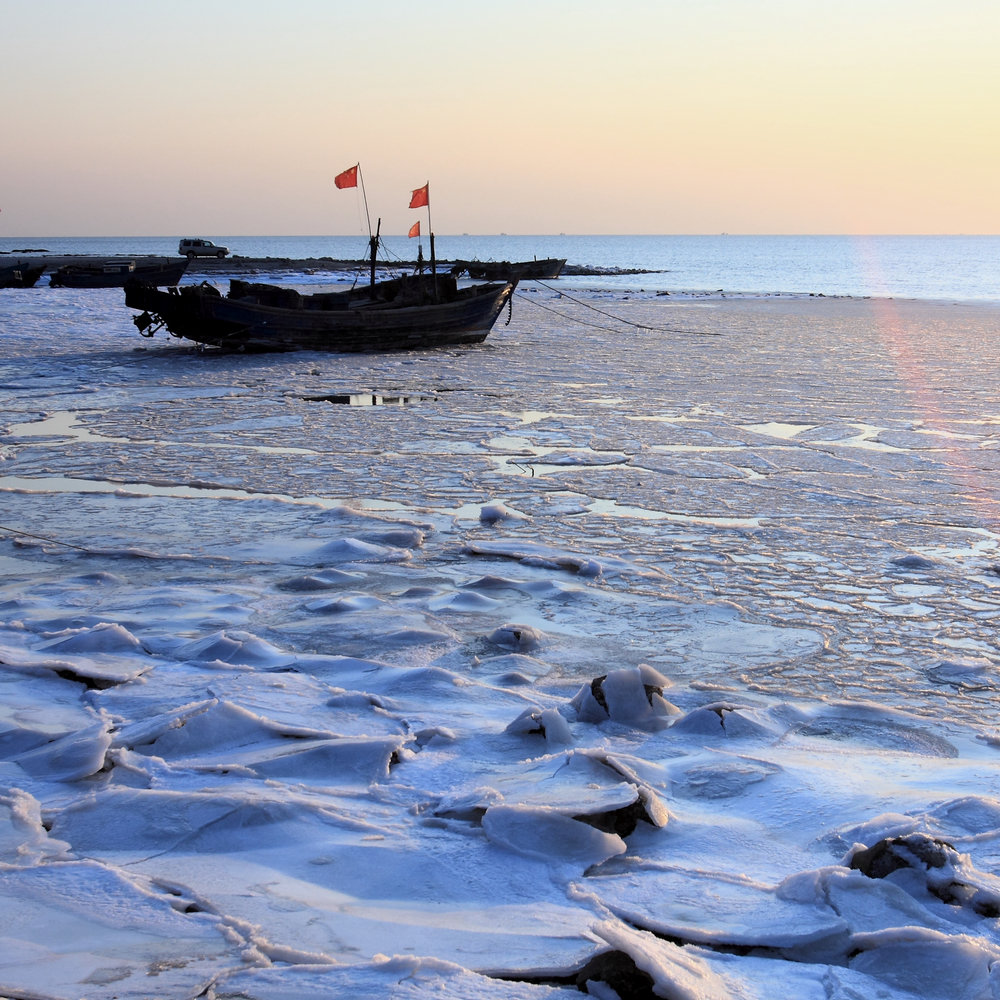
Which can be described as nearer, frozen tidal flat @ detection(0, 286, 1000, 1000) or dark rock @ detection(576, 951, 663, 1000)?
dark rock @ detection(576, 951, 663, 1000)

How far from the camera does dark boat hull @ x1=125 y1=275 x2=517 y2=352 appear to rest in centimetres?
1797

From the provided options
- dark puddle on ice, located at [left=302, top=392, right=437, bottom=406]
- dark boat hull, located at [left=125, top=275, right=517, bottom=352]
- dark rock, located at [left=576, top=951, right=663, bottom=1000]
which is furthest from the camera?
dark boat hull, located at [left=125, top=275, right=517, bottom=352]

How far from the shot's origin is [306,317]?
18.1 meters

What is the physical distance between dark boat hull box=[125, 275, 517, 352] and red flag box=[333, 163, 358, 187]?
6.77 ft

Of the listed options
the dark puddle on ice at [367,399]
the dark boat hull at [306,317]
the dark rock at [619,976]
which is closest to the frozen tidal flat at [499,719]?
the dark rock at [619,976]

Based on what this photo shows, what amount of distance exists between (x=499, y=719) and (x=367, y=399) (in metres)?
9.39

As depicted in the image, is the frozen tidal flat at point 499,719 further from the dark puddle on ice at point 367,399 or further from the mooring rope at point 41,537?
the dark puddle on ice at point 367,399

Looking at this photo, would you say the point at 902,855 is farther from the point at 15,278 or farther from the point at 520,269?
the point at 520,269

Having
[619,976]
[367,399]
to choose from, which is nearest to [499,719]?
[619,976]

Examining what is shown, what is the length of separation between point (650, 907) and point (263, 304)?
17.0 meters

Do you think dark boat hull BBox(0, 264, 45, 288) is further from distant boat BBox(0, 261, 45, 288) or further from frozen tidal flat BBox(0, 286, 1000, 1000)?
frozen tidal flat BBox(0, 286, 1000, 1000)

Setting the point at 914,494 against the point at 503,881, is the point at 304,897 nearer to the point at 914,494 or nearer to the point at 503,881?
the point at 503,881

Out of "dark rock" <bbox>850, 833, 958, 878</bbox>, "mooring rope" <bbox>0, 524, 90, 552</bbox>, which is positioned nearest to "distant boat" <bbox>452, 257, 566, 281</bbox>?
"mooring rope" <bbox>0, 524, 90, 552</bbox>

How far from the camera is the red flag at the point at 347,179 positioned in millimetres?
19453
